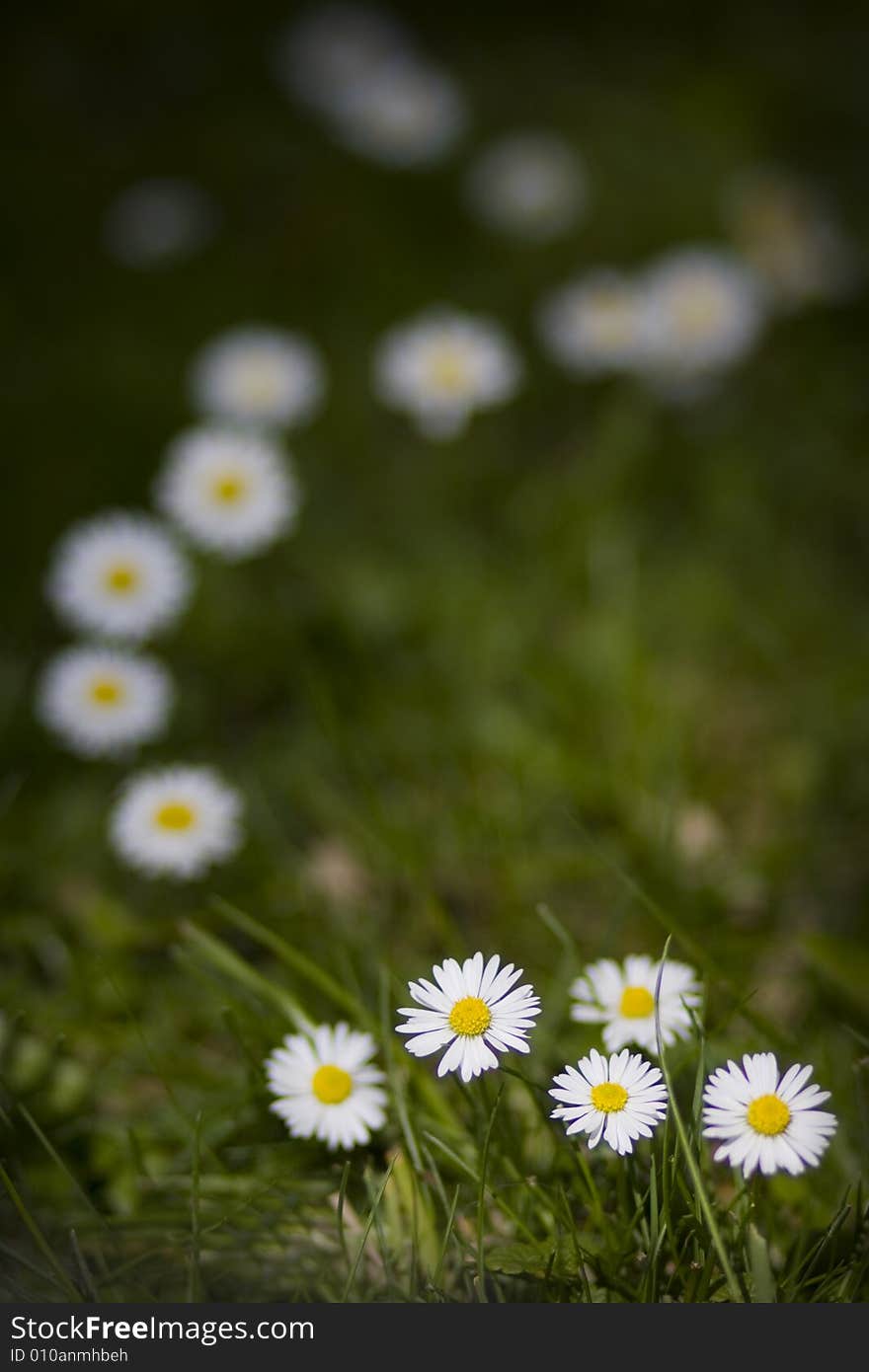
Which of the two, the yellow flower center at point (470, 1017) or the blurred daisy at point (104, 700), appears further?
the blurred daisy at point (104, 700)

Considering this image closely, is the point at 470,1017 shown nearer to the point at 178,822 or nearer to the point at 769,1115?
the point at 769,1115

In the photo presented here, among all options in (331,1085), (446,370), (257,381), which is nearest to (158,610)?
(257,381)

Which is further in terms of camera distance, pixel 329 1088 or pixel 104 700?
pixel 104 700

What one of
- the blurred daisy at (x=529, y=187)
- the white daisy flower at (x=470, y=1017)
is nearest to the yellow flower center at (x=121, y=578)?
the white daisy flower at (x=470, y=1017)

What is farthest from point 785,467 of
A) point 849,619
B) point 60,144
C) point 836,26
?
point 60,144

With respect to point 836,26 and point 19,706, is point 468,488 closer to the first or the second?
point 19,706

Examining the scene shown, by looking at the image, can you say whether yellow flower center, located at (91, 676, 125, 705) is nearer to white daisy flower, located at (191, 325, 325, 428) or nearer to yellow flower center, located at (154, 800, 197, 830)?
yellow flower center, located at (154, 800, 197, 830)

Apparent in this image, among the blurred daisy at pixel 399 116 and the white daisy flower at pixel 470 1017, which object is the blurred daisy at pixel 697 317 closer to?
the blurred daisy at pixel 399 116
